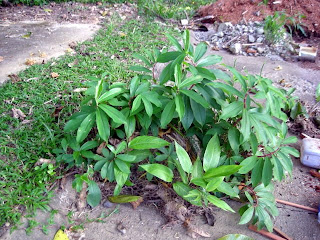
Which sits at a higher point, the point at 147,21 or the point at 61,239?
the point at 147,21

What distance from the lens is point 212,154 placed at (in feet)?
6.60

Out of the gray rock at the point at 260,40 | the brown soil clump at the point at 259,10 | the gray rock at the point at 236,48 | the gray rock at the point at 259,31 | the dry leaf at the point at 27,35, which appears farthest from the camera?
the brown soil clump at the point at 259,10

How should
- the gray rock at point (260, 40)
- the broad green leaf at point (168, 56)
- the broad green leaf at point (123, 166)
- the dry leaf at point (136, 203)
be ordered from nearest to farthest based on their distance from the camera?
the broad green leaf at point (123, 166)
the broad green leaf at point (168, 56)
the dry leaf at point (136, 203)
the gray rock at point (260, 40)

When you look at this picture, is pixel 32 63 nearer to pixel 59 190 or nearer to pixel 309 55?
pixel 59 190

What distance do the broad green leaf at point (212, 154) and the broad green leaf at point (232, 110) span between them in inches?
9.8

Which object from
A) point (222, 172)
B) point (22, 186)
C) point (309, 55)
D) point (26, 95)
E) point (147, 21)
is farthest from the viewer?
point (147, 21)

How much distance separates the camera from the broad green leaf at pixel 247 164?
1.97 metres

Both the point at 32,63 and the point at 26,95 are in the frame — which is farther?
the point at 32,63

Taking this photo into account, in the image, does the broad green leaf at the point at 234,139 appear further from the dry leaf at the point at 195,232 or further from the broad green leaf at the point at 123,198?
the broad green leaf at the point at 123,198

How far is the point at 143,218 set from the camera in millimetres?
2123

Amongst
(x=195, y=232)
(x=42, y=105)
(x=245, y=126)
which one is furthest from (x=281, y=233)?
(x=42, y=105)

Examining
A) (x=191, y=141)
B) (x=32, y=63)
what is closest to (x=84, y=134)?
(x=191, y=141)

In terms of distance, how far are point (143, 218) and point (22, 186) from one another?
847mm

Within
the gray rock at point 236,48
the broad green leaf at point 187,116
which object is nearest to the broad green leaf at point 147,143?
the broad green leaf at point 187,116
